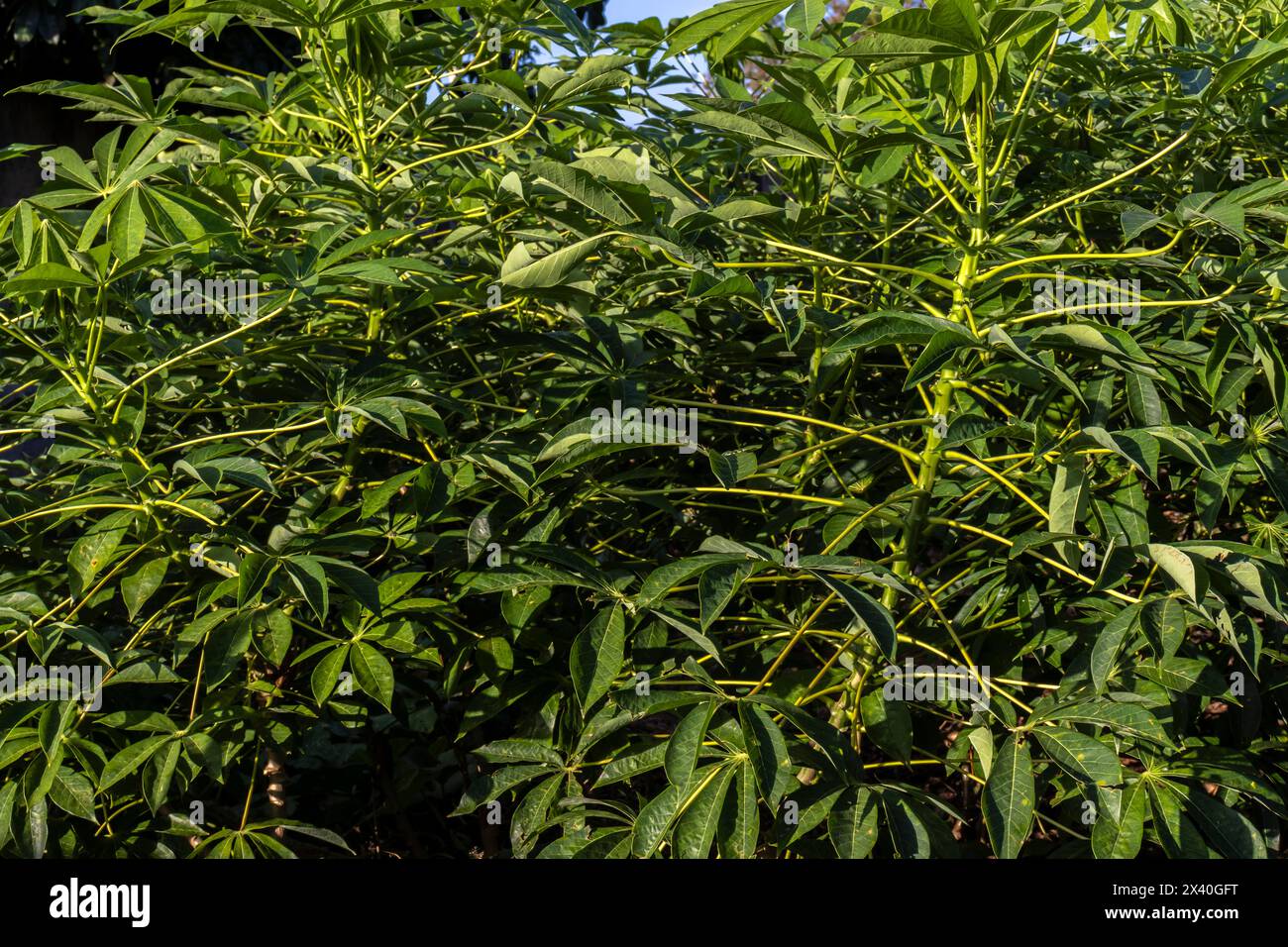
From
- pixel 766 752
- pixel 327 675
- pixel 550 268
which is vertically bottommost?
pixel 766 752

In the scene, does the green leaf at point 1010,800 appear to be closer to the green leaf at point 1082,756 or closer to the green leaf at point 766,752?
the green leaf at point 1082,756

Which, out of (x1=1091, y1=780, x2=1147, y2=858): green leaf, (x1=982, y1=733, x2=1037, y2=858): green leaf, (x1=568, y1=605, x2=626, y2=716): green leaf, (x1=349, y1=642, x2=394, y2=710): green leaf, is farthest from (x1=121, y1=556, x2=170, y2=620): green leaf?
(x1=1091, y1=780, x2=1147, y2=858): green leaf

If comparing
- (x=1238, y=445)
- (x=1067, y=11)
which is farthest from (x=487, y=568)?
(x=1067, y=11)

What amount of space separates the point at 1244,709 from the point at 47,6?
232 inches

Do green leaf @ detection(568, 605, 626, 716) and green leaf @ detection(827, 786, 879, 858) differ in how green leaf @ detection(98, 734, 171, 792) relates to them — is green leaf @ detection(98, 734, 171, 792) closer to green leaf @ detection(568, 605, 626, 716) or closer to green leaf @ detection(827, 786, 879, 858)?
green leaf @ detection(568, 605, 626, 716)

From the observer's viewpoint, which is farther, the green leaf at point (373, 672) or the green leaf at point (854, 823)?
the green leaf at point (373, 672)

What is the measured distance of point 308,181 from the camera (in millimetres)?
1799

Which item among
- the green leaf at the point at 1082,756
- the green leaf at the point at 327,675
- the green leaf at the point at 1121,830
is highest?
the green leaf at the point at 327,675

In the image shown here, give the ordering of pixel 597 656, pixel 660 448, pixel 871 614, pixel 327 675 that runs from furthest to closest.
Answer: pixel 660 448 → pixel 327 675 → pixel 597 656 → pixel 871 614

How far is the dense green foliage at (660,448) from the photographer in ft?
4.78

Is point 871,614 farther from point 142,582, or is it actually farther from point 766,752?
point 142,582

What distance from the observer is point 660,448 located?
203 cm

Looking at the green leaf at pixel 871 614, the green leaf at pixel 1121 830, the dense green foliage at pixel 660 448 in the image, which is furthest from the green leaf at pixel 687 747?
the green leaf at pixel 1121 830

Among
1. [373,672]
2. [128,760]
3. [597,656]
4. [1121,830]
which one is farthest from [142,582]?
[1121,830]
